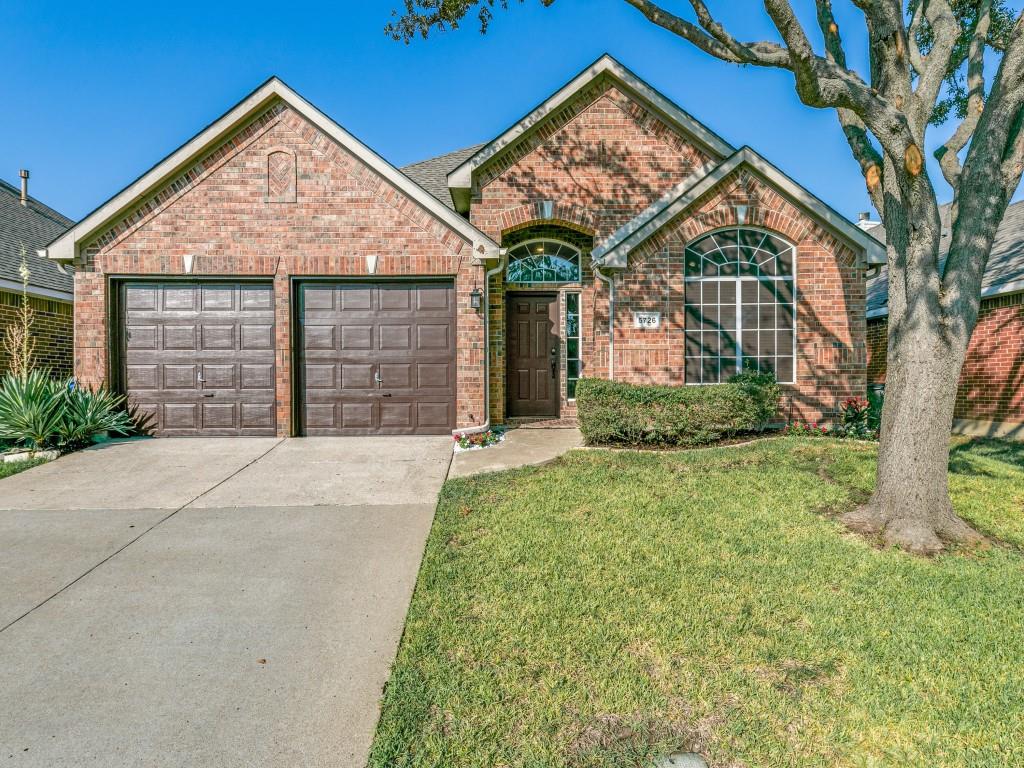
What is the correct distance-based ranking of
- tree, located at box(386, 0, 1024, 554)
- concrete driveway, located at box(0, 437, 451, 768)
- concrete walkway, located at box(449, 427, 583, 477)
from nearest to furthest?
1. concrete driveway, located at box(0, 437, 451, 768)
2. tree, located at box(386, 0, 1024, 554)
3. concrete walkway, located at box(449, 427, 583, 477)

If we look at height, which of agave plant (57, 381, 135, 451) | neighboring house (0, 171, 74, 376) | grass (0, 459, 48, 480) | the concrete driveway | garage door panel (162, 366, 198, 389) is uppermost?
neighboring house (0, 171, 74, 376)

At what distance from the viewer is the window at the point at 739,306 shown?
980cm

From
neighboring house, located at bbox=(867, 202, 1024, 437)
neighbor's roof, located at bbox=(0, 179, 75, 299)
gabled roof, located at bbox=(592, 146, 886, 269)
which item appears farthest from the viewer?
neighbor's roof, located at bbox=(0, 179, 75, 299)

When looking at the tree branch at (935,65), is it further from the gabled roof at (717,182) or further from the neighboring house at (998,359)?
the neighboring house at (998,359)

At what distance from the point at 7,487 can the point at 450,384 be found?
614 cm

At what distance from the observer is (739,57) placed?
4.91 meters

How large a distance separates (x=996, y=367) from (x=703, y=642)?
11979 mm

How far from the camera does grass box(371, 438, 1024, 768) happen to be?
8.05 ft

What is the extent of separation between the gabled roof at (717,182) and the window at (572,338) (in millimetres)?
1754

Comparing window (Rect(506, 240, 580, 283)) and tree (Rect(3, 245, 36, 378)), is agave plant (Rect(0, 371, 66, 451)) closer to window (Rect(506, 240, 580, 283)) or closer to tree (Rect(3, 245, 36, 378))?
tree (Rect(3, 245, 36, 378))

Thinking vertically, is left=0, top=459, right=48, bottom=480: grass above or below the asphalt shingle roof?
below

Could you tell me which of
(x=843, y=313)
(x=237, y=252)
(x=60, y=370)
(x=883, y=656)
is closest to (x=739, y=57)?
(x=883, y=656)

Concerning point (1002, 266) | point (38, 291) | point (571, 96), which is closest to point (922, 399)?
point (571, 96)

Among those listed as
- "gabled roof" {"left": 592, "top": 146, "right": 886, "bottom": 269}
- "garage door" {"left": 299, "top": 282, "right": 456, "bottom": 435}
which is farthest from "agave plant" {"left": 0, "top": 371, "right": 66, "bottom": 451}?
"gabled roof" {"left": 592, "top": 146, "right": 886, "bottom": 269}
